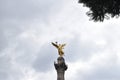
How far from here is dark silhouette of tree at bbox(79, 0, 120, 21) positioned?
13270 mm

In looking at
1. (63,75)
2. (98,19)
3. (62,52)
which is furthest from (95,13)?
(62,52)

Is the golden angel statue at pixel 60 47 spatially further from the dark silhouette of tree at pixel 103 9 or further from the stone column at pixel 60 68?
the dark silhouette of tree at pixel 103 9

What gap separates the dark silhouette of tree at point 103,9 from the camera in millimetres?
13270

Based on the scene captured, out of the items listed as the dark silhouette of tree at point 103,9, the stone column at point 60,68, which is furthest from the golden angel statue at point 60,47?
the dark silhouette of tree at point 103,9

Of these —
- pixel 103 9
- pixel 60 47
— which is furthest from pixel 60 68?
pixel 103 9

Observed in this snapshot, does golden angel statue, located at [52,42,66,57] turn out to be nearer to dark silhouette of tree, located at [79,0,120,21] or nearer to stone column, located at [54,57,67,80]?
stone column, located at [54,57,67,80]

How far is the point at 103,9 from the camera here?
13.4 meters

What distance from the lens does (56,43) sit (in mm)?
59656

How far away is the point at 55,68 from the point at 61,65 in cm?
100

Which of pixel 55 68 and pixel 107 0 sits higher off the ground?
pixel 55 68

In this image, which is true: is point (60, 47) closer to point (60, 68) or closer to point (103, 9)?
point (60, 68)

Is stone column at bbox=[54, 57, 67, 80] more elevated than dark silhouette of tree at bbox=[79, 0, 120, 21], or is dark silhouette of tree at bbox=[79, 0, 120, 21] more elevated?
stone column at bbox=[54, 57, 67, 80]

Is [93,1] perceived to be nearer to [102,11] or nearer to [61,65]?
[102,11]

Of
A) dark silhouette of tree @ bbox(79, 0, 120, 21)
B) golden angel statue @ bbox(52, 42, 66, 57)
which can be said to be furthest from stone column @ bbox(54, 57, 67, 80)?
dark silhouette of tree @ bbox(79, 0, 120, 21)
